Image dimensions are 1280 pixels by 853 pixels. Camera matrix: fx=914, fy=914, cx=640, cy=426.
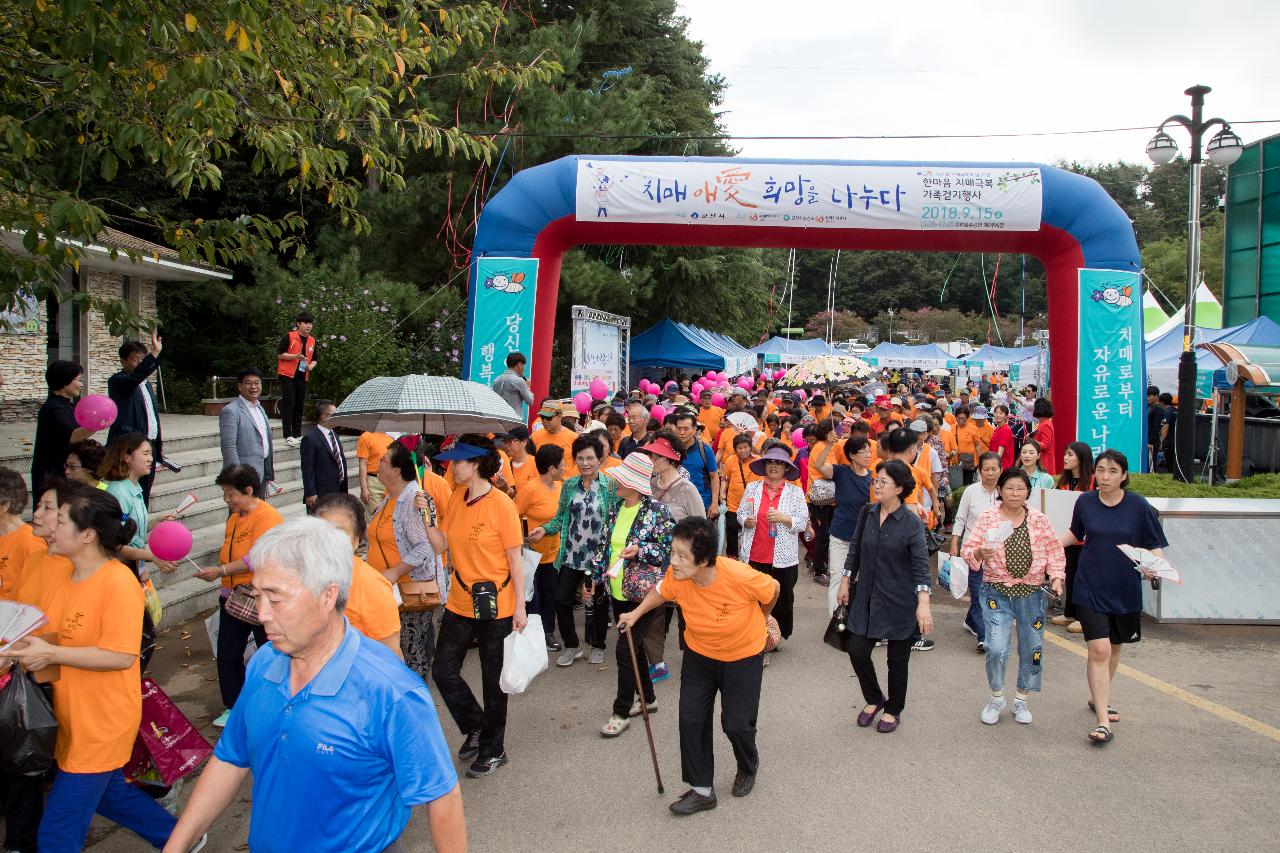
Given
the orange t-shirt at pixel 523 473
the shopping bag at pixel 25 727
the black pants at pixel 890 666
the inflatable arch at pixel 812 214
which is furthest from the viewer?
the inflatable arch at pixel 812 214

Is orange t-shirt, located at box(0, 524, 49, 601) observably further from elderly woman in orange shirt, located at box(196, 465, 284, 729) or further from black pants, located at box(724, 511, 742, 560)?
black pants, located at box(724, 511, 742, 560)

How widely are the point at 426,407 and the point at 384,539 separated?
0.83 metres

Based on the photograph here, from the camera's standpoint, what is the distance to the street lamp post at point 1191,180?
11.5 m

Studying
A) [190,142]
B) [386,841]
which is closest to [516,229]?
[190,142]

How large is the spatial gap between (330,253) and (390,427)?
46.9 feet

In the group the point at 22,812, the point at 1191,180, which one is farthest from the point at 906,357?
the point at 22,812

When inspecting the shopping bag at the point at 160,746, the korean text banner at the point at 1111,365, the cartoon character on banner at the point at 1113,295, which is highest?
the cartoon character on banner at the point at 1113,295

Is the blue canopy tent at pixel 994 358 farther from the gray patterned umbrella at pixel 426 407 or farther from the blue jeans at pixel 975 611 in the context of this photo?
the gray patterned umbrella at pixel 426 407

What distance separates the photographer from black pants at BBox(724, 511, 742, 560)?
28.6 ft

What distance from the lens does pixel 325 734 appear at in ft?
7.30

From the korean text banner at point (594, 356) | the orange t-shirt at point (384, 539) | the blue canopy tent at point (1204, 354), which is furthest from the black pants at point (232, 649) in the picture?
the blue canopy tent at point (1204, 354)

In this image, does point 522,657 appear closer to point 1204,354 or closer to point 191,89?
point 191,89

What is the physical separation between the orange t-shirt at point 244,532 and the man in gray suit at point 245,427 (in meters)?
2.66

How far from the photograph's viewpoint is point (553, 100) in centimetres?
1725
